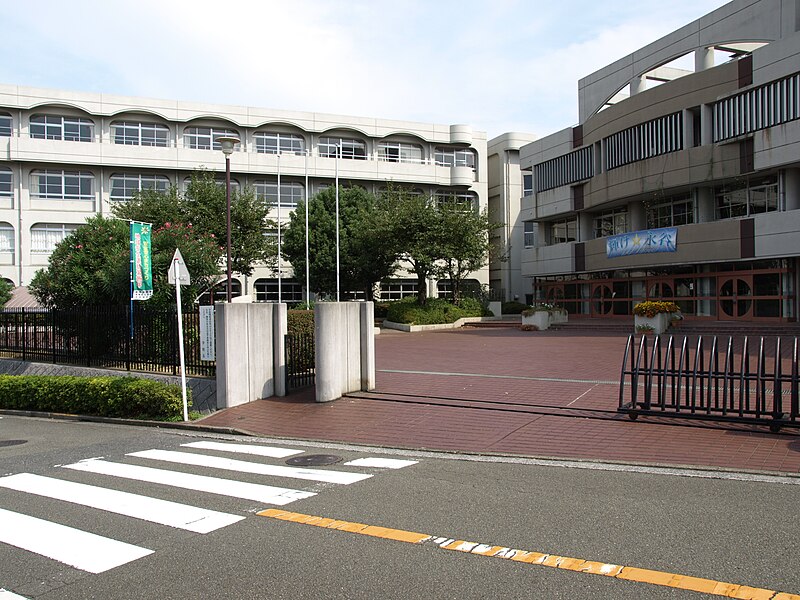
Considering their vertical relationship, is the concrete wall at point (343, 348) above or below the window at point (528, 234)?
below

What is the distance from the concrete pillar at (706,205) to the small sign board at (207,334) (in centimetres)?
2594

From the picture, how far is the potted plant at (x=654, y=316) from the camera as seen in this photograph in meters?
26.7

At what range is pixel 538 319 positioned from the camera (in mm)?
32875

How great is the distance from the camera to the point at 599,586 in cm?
Result: 427

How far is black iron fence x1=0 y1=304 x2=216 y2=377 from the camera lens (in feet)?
51.3

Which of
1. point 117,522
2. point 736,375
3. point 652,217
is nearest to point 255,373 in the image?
point 117,522

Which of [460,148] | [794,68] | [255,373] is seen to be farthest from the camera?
[460,148]

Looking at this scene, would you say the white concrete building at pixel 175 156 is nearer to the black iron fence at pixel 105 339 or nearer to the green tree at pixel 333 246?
the green tree at pixel 333 246

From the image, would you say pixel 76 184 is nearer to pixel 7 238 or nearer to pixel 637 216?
pixel 7 238

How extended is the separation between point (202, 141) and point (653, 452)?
46.9 meters

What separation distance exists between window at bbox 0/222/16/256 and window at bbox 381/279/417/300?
26.4 m

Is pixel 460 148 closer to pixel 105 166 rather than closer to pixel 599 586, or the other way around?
pixel 105 166

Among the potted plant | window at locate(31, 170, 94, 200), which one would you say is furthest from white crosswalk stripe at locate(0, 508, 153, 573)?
window at locate(31, 170, 94, 200)

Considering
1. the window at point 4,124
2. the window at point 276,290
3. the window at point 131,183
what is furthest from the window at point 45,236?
the window at point 276,290
